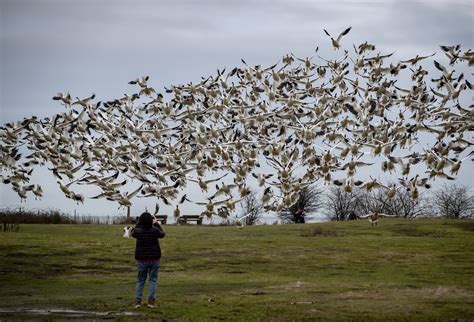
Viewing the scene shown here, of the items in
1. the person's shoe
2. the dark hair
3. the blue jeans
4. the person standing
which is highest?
the dark hair

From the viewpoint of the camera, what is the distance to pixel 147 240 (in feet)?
68.5

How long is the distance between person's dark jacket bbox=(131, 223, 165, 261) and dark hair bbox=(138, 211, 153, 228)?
63 mm

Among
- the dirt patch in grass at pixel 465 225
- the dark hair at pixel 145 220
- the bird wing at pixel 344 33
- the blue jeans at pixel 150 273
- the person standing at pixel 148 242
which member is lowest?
the blue jeans at pixel 150 273

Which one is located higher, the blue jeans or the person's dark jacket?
the person's dark jacket

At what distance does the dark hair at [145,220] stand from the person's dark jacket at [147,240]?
0.06m

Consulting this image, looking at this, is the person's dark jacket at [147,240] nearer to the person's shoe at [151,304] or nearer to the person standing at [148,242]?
the person standing at [148,242]

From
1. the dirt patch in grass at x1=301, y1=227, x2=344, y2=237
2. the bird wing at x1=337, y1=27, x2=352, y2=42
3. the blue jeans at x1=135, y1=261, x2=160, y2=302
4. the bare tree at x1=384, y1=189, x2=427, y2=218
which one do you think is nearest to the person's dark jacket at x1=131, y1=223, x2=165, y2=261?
the blue jeans at x1=135, y1=261, x2=160, y2=302

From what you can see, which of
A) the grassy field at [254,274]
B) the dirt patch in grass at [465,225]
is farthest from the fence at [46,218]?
the dirt patch in grass at [465,225]

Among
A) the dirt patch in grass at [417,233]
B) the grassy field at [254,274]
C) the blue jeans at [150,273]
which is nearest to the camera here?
the blue jeans at [150,273]

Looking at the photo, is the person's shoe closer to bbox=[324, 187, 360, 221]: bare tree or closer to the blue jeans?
the blue jeans

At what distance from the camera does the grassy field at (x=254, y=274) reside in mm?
21453

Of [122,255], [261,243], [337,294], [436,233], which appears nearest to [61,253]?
[122,255]

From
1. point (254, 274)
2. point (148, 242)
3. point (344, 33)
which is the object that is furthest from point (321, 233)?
point (148, 242)

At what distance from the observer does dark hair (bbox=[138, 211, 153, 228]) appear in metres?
20.8
